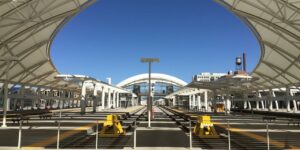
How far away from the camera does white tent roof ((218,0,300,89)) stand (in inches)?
993

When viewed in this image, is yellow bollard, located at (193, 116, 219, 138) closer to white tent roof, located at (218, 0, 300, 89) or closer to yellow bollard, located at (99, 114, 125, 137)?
yellow bollard, located at (99, 114, 125, 137)

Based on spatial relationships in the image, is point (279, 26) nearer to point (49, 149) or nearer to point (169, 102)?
point (49, 149)

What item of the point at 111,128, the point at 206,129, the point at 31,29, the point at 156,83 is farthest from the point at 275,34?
the point at 156,83

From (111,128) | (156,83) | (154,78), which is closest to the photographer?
(111,128)

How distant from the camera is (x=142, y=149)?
1115 cm

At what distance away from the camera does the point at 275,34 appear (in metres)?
31.6

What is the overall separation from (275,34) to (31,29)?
2806 centimetres

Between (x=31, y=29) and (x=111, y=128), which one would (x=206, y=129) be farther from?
(x=31, y=29)

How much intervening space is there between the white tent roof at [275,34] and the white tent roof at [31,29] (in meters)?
17.3

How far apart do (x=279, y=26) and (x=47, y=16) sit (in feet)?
80.5

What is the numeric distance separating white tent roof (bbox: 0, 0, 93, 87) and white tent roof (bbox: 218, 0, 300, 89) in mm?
17259

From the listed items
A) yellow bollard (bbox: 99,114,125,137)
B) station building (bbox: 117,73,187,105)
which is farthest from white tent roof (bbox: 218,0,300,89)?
station building (bbox: 117,73,187,105)

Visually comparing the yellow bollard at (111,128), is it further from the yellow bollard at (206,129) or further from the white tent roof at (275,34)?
the white tent roof at (275,34)

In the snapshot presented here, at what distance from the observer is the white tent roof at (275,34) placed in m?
25.2
